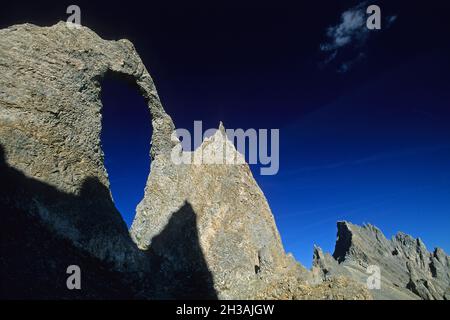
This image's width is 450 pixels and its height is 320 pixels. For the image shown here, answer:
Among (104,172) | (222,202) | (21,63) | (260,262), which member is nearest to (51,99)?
(21,63)

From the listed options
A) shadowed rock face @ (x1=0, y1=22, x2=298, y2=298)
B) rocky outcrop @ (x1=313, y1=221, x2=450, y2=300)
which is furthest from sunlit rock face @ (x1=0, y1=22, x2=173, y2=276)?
rocky outcrop @ (x1=313, y1=221, x2=450, y2=300)

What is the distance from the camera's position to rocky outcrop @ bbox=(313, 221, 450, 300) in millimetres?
69688

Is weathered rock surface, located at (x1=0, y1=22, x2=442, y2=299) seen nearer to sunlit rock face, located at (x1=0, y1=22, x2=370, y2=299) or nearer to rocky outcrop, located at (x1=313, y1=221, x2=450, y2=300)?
sunlit rock face, located at (x1=0, y1=22, x2=370, y2=299)

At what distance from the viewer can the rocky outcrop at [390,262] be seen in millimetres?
69688

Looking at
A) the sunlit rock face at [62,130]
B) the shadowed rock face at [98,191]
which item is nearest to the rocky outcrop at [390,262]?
the shadowed rock face at [98,191]

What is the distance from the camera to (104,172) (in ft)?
135

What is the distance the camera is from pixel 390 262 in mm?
98938

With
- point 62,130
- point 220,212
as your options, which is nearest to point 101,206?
point 62,130

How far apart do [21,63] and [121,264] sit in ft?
71.9

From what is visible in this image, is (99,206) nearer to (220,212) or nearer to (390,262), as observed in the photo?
(220,212)

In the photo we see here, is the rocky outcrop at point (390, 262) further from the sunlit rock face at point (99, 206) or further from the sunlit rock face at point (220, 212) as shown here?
the sunlit rock face at point (99, 206)

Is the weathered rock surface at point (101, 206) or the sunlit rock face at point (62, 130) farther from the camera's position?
the sunlit rock face at point (62, 130)

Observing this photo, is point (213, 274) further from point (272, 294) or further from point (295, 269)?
point (295, 269)

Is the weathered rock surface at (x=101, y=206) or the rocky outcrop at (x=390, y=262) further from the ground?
the weathered rock surface at (x=101, y=206)
